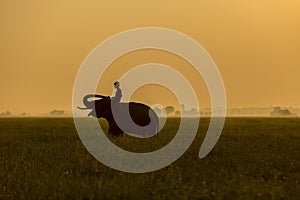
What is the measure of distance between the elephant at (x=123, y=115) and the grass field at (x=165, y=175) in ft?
13.4

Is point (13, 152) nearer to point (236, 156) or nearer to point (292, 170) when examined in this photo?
point (236, 156)

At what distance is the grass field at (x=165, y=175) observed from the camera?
9.28m

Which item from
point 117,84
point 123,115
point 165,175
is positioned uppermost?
point 165,175

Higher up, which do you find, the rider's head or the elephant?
the rider's head

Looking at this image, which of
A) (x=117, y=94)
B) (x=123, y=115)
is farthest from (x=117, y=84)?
(x=123, y=115)

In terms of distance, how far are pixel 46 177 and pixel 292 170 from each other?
21.9ft

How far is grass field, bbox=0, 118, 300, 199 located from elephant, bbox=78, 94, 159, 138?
13.4 ft

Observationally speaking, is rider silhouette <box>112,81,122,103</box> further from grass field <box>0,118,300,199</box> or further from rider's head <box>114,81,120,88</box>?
grass field <box>0,118,300,199</box>

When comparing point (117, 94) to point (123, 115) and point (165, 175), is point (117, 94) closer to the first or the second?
point (123, 115)

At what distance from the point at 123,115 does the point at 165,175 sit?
13693 millimetres

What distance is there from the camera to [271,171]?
13.1 metres

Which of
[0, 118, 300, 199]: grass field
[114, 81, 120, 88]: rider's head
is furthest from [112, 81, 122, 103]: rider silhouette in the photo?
[0, 118, 300, 199]: grass field

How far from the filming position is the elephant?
25688 millimetres

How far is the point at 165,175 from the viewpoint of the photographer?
41.1 ft
